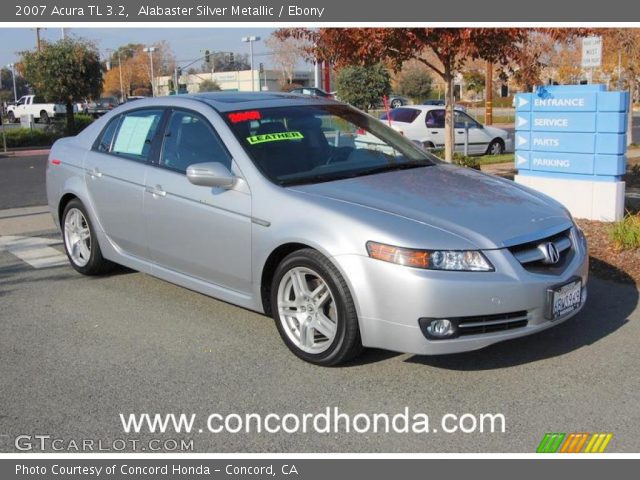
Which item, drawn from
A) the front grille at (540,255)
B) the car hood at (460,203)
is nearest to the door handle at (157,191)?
the car hood at (460,203)

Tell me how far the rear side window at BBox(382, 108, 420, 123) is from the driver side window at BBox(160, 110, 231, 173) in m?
14.4

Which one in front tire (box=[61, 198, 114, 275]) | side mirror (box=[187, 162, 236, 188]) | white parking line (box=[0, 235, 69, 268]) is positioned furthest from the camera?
white parking line (box=[0, 235, 69, 268])

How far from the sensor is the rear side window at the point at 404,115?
64.6ft

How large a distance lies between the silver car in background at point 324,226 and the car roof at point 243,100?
0.07 ft

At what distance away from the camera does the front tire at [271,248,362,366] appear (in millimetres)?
4434

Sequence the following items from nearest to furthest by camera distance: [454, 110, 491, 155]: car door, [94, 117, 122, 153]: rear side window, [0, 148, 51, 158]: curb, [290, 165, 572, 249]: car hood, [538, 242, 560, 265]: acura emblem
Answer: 1. [290, 165, 572, 249]: car hood
2. [538, 242, 560, 265]: acura emblem
3. [94, 117, 122, 153]: rear side window
4. [454, 110, 491, 155]: car door
5. [0, 148, 51, 158]: curb

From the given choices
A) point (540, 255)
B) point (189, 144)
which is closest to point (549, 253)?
point (540, 255)

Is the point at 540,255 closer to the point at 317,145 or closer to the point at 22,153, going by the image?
the point at 317,145

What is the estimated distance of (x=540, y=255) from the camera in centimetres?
452

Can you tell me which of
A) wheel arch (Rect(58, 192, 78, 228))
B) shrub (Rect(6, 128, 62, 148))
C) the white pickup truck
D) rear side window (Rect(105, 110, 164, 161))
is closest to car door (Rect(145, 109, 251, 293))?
rear side window (Rect(105, 110, 164, 161))

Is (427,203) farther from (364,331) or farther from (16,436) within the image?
(16,436)

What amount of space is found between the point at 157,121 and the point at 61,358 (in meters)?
2.03

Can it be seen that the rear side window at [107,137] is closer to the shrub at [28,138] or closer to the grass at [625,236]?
the grass at [625,236]

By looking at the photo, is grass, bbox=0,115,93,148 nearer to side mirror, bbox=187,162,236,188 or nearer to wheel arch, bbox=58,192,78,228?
wheel arch, bbox=58,192,78,228
